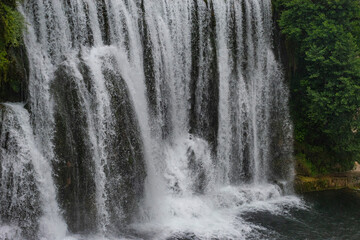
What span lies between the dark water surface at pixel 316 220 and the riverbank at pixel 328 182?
49 centimetres

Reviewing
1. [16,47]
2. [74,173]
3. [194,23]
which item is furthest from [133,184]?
[194,23]

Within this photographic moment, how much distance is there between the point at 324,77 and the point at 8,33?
11.3 metres

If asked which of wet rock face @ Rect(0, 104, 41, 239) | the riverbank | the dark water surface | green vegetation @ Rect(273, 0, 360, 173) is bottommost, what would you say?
the dark water surface

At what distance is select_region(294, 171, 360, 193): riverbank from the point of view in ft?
52.4

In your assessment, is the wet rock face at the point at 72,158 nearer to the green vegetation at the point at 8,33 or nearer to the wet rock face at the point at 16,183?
the wet rock face at the point at 16,183

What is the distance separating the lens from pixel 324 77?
15.3 metres

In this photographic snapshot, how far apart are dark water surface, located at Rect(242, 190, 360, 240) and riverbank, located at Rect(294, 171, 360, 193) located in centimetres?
49

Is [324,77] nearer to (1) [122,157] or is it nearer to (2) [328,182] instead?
(2) [328,182]

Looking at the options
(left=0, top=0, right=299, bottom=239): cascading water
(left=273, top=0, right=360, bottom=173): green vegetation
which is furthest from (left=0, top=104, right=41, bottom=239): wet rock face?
(left=273, top=0, right=360, bottom=173): green vegetation

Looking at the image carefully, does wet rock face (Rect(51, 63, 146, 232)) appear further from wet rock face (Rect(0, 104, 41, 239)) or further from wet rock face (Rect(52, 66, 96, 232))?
wet rock face (Rect(0, 104, 41, 239))

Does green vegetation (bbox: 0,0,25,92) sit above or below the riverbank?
above

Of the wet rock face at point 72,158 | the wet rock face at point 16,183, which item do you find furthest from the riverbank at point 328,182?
the wet rock face at point 16,183

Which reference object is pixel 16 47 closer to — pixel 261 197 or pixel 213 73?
pixel 213 73

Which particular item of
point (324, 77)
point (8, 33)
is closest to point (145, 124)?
point (8, 33)
